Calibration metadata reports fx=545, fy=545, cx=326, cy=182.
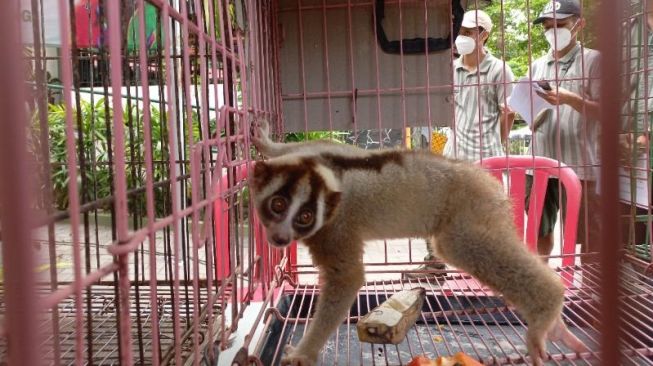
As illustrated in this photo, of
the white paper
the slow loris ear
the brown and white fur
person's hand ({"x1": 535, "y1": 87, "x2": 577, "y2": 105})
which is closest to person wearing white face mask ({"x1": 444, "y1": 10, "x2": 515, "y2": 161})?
the white paper

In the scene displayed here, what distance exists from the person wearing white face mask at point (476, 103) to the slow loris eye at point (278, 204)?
65.8 inches

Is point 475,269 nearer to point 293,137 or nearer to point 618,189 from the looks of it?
point 618,189

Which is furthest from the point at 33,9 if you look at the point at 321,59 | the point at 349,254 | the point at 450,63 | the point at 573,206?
the point at 573,206

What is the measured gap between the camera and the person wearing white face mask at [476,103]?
3803 millimetres

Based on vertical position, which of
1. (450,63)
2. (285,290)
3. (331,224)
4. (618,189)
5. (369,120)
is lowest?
(285,290)

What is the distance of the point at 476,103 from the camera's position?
3979 millimetres

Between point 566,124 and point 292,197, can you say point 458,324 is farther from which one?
point 566,124

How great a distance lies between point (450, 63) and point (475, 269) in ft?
5.14

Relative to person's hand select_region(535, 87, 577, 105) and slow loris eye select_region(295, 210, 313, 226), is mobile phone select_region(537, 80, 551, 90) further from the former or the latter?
slow loris eye select_region(295, 210, 313, 226)

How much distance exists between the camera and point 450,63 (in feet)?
11.0

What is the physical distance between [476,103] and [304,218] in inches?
91.9

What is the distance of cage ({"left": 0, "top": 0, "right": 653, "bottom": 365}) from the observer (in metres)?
0.64

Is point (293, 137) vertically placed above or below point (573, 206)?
Result: above

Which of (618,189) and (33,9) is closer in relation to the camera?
(618,189)
